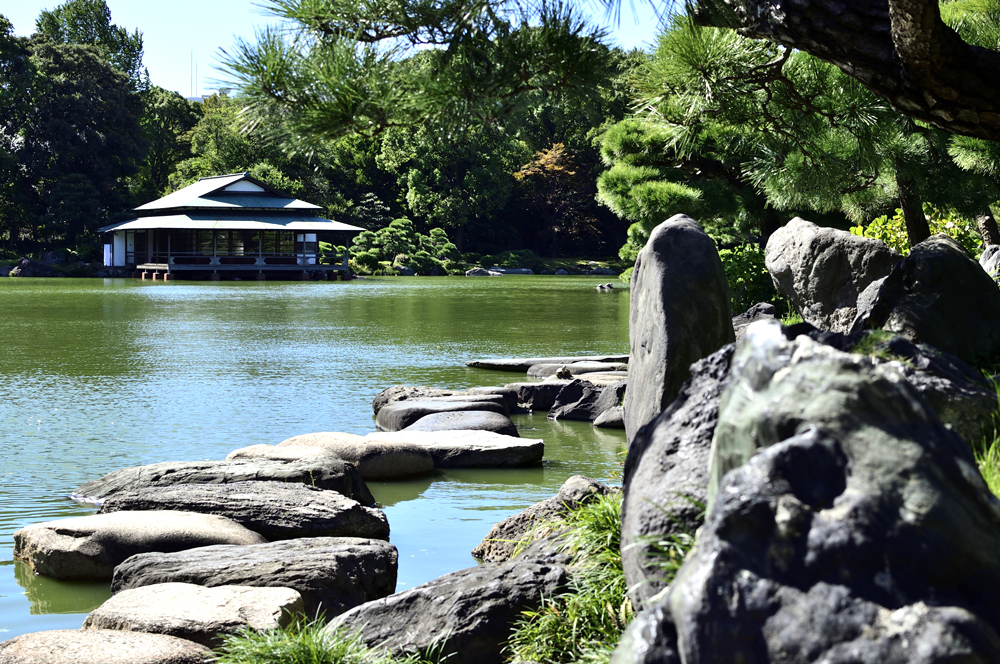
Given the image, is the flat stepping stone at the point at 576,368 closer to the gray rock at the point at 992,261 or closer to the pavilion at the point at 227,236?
the gray rock at the point at 992,261

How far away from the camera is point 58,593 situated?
13.2ft

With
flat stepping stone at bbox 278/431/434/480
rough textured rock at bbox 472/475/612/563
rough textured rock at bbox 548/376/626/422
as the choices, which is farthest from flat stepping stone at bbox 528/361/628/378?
rough textured rock at bbox 472/475/612/563

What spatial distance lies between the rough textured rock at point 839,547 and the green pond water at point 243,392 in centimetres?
262

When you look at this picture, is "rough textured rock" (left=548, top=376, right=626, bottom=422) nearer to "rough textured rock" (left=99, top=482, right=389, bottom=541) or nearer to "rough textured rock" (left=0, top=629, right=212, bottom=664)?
"rough textured rock" (left=99, top=482, right=389, bottom=541)

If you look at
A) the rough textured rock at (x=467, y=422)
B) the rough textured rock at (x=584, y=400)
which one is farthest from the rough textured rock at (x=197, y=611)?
the rough textured rock at (x=584, y=400)

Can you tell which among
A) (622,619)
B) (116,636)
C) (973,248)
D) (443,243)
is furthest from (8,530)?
(443,243)

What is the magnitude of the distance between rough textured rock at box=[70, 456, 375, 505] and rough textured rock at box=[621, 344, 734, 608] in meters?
2.82

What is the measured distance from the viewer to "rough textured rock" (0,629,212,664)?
287 cm

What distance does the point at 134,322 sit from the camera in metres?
16.8

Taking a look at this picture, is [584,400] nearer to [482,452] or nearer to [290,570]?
[482,452]

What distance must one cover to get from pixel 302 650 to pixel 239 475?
2.54 meters

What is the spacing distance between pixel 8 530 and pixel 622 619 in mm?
3476

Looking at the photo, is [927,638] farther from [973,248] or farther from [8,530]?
[973,248]

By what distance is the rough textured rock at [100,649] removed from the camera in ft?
9.41
